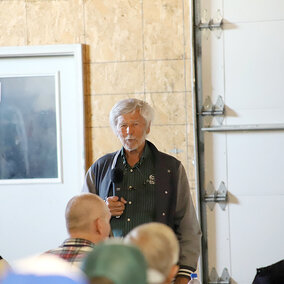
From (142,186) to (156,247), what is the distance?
2222mm

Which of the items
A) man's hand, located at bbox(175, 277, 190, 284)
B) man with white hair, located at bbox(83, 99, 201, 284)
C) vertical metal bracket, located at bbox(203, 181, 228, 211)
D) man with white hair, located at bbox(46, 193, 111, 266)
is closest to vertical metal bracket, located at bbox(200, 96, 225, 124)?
vertical metal bracket, located at bbox(203, 181, 228, 211)

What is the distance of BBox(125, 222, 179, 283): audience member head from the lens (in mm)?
478

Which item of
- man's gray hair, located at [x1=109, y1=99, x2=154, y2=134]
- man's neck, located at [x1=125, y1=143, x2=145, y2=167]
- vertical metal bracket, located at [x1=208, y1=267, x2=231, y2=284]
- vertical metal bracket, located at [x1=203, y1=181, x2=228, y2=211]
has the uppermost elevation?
man's gray hair, located at [x1=109, y1=99, x2=154, y2=134]

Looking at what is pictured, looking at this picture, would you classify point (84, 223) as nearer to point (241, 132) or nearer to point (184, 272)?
point (184, 272)

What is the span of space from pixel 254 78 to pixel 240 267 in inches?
51.7

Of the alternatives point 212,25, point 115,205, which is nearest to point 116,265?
point 115,205

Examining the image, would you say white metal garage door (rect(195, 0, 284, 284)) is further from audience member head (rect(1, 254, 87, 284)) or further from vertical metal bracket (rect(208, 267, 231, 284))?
audience member head (rect(1, 254, 87, 284))

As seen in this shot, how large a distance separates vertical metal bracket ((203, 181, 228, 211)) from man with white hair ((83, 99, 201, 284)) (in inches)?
67.0

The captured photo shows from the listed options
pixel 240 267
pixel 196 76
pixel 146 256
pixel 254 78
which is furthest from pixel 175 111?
pixel 146 256

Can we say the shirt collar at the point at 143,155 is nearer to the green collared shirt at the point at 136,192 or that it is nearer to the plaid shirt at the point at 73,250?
the green collared shirt at the point at 136,192

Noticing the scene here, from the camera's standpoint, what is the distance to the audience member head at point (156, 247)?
0.48 metres

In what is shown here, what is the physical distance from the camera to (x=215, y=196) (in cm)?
445

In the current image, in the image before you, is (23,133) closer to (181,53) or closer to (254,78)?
(181,53)

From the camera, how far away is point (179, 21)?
4492mm
